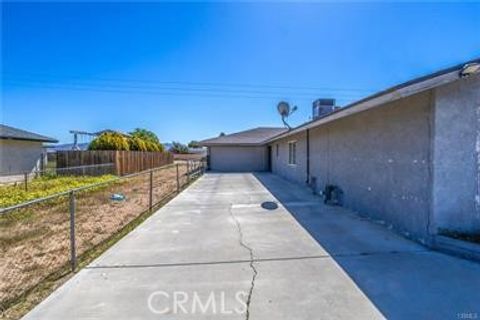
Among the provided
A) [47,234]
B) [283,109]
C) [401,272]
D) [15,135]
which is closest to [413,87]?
[401,272]

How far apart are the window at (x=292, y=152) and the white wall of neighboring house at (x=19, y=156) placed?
15838 mm

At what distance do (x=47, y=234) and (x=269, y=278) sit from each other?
176 inches

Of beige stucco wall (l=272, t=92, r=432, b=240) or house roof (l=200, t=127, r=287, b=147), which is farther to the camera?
house roof (l=200, t=127, r=287, b=147)

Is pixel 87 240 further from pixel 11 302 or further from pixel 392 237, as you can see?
pixel 392 237

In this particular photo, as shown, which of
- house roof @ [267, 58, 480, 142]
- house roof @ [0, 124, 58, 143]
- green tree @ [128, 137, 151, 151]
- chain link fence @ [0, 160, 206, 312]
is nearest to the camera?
chain link fence @ [0, 160, 206, 312]

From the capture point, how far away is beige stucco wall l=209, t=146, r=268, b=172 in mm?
25500

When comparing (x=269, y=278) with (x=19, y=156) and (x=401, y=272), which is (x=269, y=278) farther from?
(x=19, y=156)

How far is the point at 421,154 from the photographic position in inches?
194

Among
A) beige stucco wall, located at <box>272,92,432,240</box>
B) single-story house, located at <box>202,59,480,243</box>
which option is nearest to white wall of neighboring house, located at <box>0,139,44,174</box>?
beige stucco wall, located at <box>272,92,432,240</box>

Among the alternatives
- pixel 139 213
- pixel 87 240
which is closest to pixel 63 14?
pixel 139 213

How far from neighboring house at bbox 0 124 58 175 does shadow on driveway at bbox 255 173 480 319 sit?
1853 centimetres

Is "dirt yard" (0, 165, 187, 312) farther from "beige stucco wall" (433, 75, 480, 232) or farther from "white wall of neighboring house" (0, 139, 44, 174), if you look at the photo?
"white wall of neighboring house" (0, 139, 44, 174)

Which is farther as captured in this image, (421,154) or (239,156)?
(239,156)

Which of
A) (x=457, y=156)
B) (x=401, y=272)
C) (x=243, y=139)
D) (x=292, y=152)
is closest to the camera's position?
(x=401, y=272)
